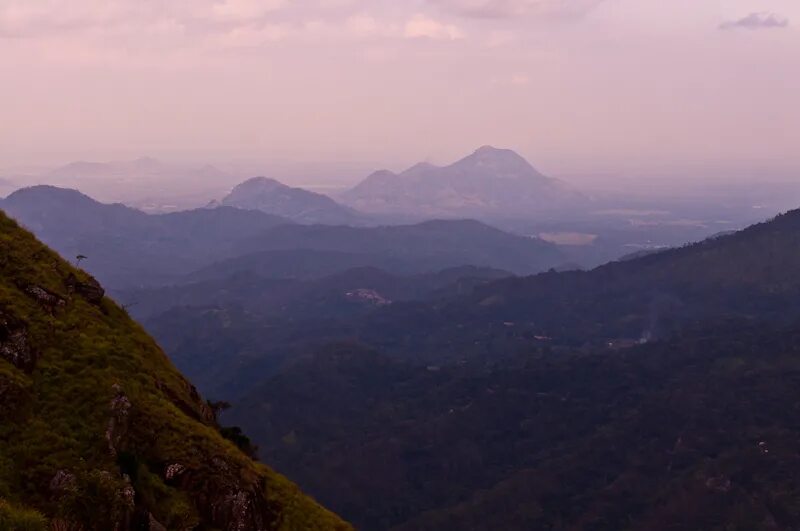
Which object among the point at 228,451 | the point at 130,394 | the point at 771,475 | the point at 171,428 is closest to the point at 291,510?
the point at 228,451

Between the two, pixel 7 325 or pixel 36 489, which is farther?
pixel 7 325

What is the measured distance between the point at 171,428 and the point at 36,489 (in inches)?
268

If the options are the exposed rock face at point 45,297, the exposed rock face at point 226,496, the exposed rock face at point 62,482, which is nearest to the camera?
the exposed rock face at point 62,482

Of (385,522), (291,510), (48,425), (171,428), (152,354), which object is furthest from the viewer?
(385,522)

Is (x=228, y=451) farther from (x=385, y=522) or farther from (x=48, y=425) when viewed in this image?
(x=385, y=522)

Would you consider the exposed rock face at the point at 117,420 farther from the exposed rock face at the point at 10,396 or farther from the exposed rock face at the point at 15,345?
the exposed rock face at the point at 15,345

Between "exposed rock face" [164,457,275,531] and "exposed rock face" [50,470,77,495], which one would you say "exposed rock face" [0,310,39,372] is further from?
"exposed rock face" [164,457,275,531]

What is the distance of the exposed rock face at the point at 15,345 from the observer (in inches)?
1400

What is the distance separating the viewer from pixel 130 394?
36.7m

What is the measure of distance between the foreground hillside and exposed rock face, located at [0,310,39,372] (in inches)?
2.0

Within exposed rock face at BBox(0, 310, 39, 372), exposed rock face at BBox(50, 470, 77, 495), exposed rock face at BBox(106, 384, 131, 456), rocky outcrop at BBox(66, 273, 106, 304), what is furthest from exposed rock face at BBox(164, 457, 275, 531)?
rocky outcrop at BBox(66, 273, 106, 304)

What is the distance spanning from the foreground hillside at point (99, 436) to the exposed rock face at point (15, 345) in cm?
5

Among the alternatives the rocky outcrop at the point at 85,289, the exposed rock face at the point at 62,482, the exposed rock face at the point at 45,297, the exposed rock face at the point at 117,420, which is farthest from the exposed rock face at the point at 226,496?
the rocky outcrop at the point at 85,289

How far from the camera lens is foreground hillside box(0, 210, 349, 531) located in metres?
30.7
